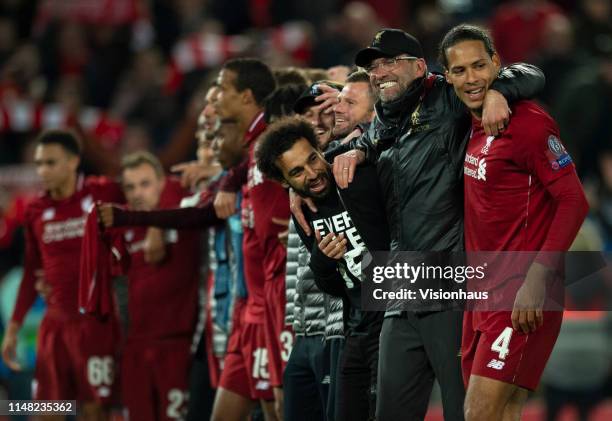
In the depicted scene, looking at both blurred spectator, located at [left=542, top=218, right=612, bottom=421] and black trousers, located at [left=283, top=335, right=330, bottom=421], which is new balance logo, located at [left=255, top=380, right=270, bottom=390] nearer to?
black trousers, located at [left=283, top=335, right=330, bottom=421]

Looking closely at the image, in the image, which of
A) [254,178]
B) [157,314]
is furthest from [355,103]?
[157,314]

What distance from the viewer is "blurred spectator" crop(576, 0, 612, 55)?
1271 cm

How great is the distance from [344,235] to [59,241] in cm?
344

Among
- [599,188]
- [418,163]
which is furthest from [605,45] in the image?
[418,163]

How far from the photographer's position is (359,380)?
Result: 6230mm

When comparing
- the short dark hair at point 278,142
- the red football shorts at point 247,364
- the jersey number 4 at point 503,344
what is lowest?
the jersey number 4 at point 503,344

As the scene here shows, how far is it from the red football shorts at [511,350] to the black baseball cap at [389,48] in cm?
131

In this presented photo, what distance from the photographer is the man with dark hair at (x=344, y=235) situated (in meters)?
6.16

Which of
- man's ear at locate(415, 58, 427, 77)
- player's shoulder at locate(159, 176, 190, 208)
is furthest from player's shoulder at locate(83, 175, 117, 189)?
man's ear at locate(415, 58, 427, 77)

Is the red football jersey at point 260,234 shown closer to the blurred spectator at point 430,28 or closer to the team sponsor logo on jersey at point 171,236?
the team sponsor logo on jersey at point 171,236

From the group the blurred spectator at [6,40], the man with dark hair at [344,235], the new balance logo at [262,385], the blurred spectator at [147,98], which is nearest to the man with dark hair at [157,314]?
the new balance logo at [262,385]

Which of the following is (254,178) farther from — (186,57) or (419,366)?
(186,57)

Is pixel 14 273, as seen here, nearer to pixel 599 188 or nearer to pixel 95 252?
pixel 95 252

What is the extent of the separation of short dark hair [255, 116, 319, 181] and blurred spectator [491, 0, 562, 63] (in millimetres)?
7122
